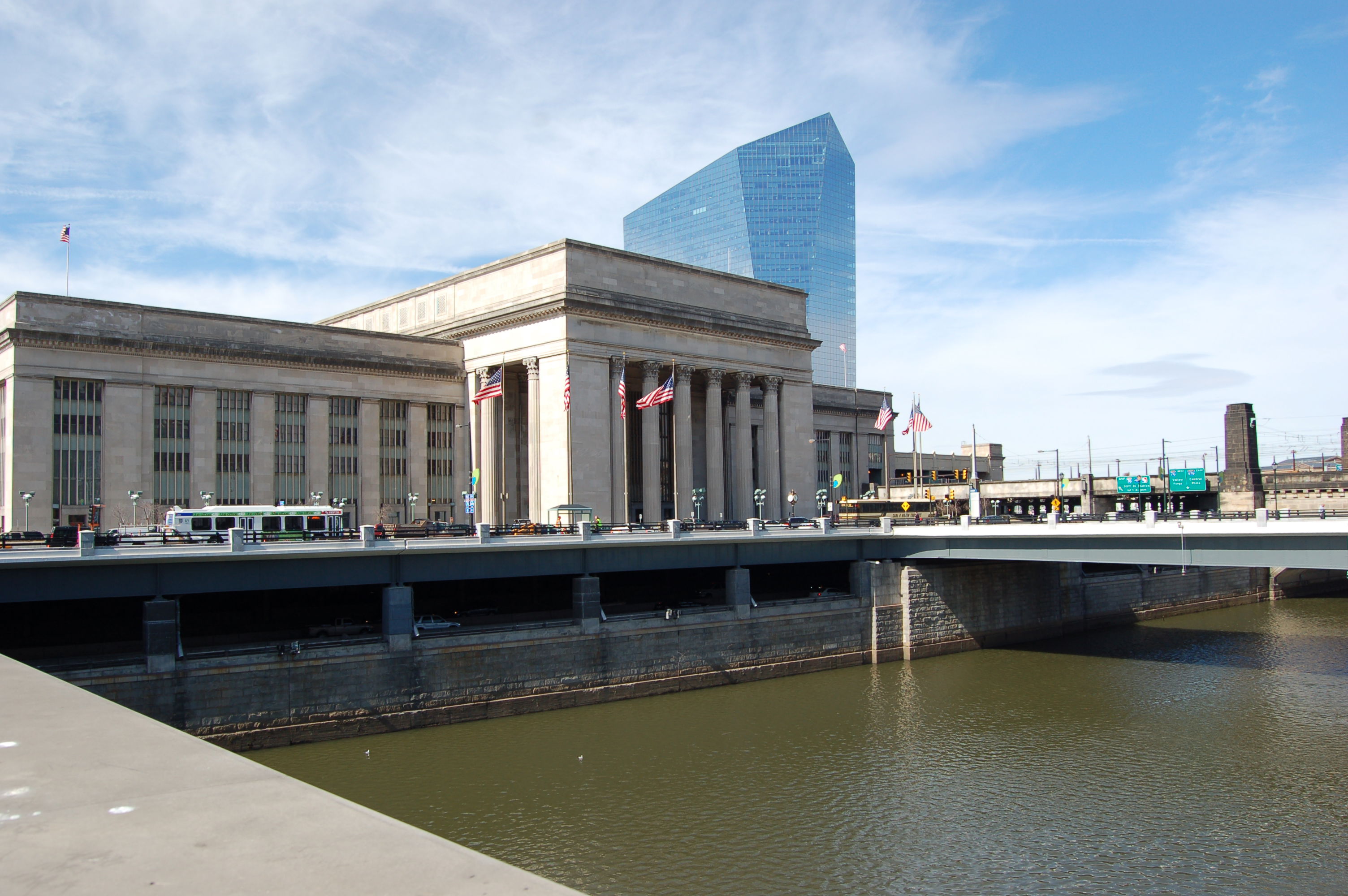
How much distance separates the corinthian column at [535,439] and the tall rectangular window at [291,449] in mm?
17141

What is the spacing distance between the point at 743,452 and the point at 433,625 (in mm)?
42120

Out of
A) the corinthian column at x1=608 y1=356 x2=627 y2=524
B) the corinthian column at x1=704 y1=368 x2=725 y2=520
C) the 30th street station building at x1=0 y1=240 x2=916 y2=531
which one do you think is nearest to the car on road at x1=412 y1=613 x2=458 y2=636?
the 30th street station building at x1=0 y1=240 x2=916 y2=531

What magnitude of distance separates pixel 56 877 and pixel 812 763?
30.7m

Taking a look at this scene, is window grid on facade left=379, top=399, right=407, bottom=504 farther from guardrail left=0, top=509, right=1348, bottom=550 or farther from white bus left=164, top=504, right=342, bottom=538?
white bus left=164, top=504, right=342, bottom=538

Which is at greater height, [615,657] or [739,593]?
[739,593]

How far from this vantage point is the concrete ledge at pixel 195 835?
24.1 ft

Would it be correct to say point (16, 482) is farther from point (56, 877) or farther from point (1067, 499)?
point (1067, 499)

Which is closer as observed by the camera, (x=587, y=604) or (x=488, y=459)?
(x=587, y=604)

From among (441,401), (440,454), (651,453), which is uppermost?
(441,401)

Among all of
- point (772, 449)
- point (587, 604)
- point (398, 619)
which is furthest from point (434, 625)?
point (772, 449)

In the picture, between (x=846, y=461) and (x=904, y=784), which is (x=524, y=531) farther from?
(x=846, y=461)

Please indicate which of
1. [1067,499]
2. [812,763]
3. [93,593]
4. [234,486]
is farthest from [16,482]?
[1067,499]

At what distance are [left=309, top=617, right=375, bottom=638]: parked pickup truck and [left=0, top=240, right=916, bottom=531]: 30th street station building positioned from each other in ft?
75.1

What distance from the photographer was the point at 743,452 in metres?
83.2
